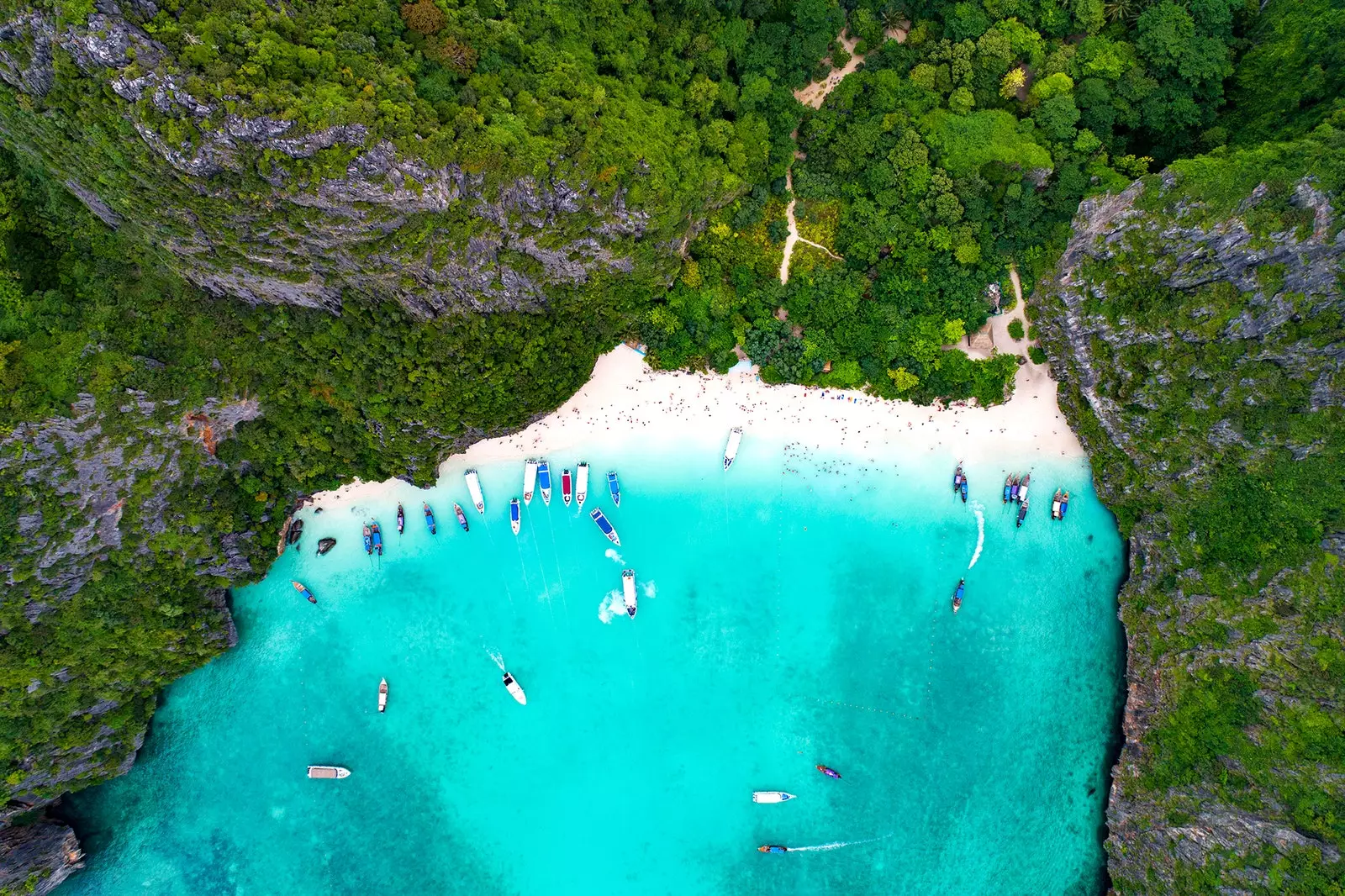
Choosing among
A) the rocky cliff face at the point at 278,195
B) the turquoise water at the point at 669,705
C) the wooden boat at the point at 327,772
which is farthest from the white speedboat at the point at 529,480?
the wooden boat at the point at 327,772

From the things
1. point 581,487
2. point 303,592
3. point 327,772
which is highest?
point 581,487

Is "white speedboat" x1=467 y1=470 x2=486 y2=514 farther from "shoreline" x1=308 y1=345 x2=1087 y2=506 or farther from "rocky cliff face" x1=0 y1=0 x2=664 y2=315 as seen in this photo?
"rocky cliff face" x1=0 y1=0 x2=664 y2=315

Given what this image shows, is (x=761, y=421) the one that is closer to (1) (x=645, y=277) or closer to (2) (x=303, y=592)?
(1) (x=645, y=277)

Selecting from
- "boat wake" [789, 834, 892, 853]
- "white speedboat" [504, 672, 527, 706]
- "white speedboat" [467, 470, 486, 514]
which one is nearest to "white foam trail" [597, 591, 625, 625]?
"white speedboat" [504, 672, 527, 706]

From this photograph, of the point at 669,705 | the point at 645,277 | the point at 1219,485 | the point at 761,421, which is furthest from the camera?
the point at 761,421

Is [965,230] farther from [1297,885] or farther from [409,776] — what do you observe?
[409,776]

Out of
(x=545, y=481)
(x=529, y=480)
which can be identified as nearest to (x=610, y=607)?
(x=545, y=481)
